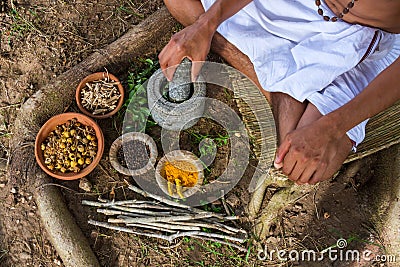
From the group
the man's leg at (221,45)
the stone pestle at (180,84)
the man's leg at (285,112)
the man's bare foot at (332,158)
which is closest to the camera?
the man's bare foot at (332,158)

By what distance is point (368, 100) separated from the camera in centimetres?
192

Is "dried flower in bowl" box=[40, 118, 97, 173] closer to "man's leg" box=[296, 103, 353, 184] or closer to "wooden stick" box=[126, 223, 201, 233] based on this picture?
"wooden stick" box=[126, 223, 201, 233]

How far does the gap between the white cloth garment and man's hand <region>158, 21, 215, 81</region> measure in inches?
12.6

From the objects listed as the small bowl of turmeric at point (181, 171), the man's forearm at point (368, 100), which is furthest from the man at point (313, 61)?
the small bowl of turmeric at point (181, 171)

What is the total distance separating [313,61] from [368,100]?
1.01 ft

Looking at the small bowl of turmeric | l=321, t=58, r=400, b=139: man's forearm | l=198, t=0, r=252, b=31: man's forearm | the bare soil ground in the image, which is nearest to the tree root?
the bare soil ground

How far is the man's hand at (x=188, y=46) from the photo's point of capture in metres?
1.95

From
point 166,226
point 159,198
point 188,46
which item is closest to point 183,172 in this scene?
point 159,198

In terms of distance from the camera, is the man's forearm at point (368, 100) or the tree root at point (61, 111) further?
the tree root at point (61, 111)

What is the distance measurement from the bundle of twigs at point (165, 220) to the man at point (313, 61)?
744 mm

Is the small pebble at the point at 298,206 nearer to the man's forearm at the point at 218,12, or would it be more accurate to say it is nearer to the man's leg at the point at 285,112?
the man's leg at the point at 285,112

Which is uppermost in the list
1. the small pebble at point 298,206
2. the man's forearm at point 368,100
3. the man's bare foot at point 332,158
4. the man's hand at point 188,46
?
the man's hand at point 188,46

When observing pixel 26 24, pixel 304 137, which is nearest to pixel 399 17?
pixel 304 137

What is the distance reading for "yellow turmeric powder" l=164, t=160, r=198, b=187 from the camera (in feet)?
8.90
